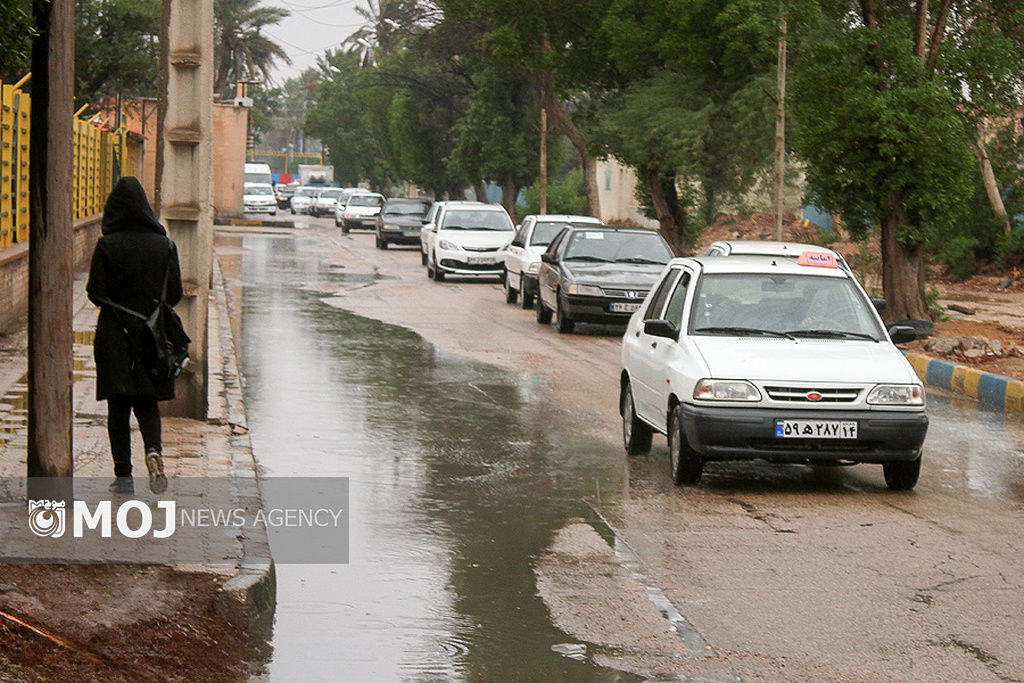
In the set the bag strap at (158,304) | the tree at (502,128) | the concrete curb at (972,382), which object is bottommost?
the concrete curb at (972,382)

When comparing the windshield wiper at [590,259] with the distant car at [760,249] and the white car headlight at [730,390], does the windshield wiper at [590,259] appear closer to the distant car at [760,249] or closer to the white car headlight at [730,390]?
the distant car at [760,249]

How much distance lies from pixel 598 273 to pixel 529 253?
459cm

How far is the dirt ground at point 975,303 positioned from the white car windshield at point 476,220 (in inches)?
314

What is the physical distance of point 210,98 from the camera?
11.1m

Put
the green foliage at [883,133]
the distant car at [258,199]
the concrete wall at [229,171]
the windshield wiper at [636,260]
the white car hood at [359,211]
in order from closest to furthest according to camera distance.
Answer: the green foliage at [883,133], the windshield wiper at [636,260], the white car hood at [359,211], the concrete wall at [229,171], the distant car at [258,199]

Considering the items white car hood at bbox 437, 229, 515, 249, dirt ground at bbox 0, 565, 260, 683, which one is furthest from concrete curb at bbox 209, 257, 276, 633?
white car hood at bbox 437, 229, 515, 249

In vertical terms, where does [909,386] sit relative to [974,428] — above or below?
above

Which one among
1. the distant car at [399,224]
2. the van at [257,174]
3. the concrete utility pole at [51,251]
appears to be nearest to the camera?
the concrete utility pole at [51,251]

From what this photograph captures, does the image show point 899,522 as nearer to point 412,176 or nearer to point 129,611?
point 129,611

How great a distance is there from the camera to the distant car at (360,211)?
61.4 meters

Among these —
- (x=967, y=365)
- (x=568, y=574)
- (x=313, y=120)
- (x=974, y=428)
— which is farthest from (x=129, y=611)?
(x=313, y=120)

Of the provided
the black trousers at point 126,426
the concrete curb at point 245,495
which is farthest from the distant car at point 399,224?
the black trousers at point 126,426

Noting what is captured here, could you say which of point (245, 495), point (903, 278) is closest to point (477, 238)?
point (903, 278)

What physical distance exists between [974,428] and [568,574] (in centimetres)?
726
